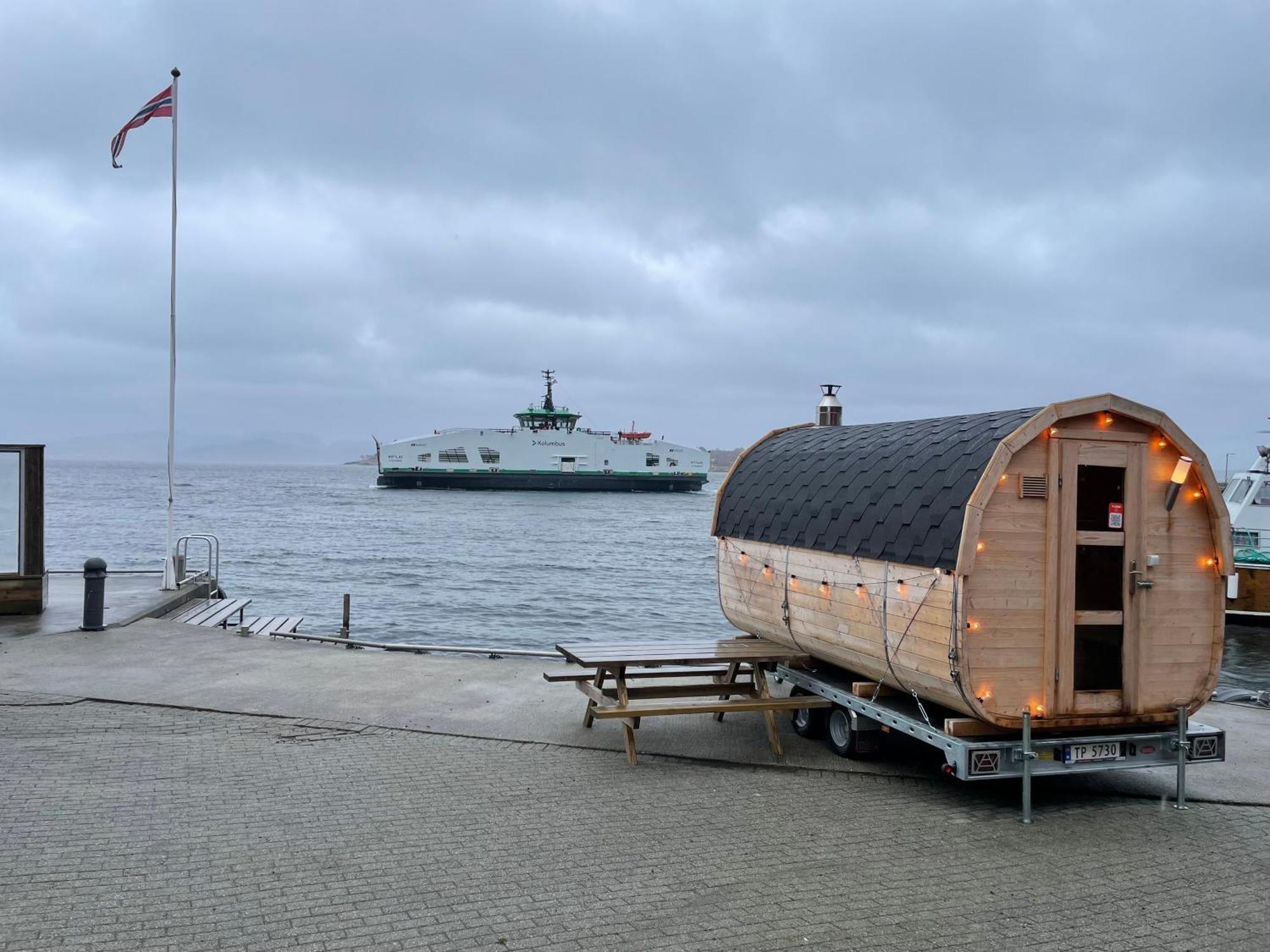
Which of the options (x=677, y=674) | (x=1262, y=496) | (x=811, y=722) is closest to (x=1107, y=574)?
(x=811, y=722)

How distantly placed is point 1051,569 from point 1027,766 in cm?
134

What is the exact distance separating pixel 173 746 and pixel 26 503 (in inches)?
282

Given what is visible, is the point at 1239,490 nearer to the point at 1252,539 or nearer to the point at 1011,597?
the point at 1252,539

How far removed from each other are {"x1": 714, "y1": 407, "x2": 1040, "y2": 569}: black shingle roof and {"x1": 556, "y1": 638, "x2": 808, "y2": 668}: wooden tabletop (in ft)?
3.20

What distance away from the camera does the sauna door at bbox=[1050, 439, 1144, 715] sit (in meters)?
7.29

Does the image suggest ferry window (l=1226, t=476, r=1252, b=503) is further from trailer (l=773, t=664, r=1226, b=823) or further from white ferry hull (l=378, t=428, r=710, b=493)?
white ferry hull (l=378, t=428, r=710, b=493)

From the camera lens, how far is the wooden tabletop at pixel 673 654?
831 cm

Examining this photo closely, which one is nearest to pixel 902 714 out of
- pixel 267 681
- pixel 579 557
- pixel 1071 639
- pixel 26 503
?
pixel 1071 639

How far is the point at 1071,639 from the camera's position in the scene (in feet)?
23.6

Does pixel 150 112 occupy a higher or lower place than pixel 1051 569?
higher

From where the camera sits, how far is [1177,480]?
734 centimetres

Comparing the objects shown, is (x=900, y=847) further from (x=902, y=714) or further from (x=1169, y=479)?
(x=1169, y=479)

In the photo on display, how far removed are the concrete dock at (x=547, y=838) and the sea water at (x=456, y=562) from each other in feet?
40.3

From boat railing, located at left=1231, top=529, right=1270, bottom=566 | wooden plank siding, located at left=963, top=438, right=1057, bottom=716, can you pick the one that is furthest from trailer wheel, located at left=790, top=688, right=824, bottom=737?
boat railing, located at left=1231, top=529, right=1270, bottom=566
